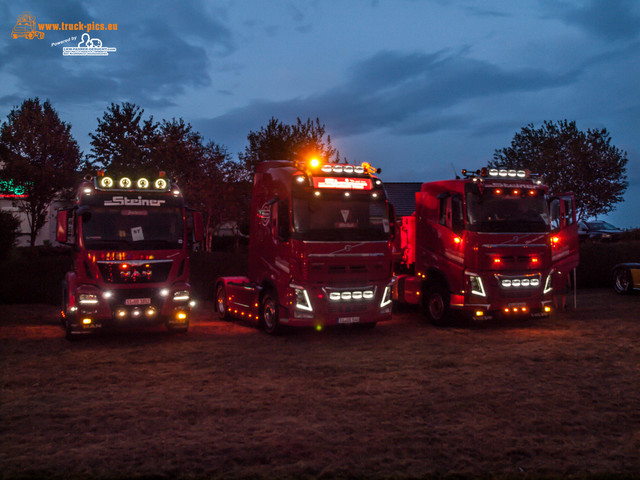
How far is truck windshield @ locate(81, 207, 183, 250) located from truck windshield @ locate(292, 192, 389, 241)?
8.24 ft

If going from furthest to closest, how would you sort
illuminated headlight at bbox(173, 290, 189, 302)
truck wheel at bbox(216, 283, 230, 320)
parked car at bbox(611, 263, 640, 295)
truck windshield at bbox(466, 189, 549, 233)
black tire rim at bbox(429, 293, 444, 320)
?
parked car at bbox(611, 263, 640, 295)
truck wheel at bbox(216, 283, 230, 320)
black tire rim at bbox(429, 293, 444, 320)
truck windshield at bbox(466, 189, 549, 233)
illuminated headlight at bbox(173, 290, 189, 302)

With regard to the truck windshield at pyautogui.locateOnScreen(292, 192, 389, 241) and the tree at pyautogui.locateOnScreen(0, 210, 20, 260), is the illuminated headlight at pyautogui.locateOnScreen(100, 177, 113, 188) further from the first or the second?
the tree at pyautogui.locateOnScreen(0, 210, 20, 260)

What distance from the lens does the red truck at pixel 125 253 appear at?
11.8 metres

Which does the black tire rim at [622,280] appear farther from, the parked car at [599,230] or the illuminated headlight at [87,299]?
the illuminated headlight at [87,299]

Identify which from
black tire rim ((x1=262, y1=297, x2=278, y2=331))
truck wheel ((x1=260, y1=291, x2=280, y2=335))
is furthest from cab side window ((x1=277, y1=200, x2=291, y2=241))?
black tire rim ((x1=262, y1=297, x2=278, y2=331))

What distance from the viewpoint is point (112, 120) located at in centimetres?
5641

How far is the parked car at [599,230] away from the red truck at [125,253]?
3087 centimetres

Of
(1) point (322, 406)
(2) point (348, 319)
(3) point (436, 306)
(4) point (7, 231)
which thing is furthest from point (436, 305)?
(4) point (7, 231)

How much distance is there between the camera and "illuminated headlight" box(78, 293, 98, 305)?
11742 mm

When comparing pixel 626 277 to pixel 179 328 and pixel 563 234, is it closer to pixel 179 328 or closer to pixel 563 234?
pixel 563 234

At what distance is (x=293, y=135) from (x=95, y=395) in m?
29.6

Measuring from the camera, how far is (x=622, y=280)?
2141 centimetres

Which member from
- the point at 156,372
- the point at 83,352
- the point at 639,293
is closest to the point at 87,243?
the point at 83,352

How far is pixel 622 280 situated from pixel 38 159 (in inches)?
1161
